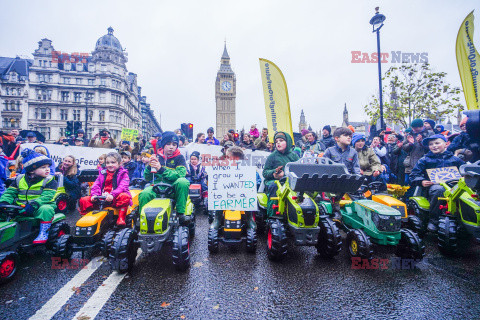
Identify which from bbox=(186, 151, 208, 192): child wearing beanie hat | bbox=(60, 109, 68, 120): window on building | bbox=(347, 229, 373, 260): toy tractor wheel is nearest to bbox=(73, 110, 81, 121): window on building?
bbox=(60, 109, 68, 120): window on building

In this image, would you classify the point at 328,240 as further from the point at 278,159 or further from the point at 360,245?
the point at 278,159

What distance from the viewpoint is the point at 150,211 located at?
3244 mm

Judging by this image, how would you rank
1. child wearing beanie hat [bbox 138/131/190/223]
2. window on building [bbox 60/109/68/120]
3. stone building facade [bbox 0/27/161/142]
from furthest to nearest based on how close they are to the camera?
1. window on building [bbox 60/109/68/120]
2. stone building facade [bbox 0/27/161/142]
3. child wearing beanie hat [bbox 138/131/190/223]

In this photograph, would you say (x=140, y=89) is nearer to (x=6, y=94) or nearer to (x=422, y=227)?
(x=6, y=94)

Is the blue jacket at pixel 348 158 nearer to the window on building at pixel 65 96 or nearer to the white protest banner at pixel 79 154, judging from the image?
the white protest banner at pixel 79 154

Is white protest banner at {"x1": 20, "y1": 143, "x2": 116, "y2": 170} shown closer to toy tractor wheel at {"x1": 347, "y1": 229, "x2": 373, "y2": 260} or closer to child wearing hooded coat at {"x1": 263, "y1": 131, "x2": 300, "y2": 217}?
child wearing hooded coat at {"x1": 263, "y1": 131, "x2": 300, "y2": 217}

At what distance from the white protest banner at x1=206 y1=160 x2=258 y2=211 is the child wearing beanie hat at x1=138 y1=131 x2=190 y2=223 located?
0.47m

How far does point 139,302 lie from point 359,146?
500 cm

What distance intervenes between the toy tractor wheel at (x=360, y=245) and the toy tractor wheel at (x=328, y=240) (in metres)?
0.19

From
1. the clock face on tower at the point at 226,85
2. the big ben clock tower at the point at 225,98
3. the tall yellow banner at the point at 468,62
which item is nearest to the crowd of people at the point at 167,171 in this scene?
the tall yellow banner at the point at 468,62

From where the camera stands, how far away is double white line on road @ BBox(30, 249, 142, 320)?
2334 mm

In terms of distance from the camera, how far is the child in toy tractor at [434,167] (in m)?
4.14

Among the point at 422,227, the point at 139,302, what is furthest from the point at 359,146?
the point at 139,302

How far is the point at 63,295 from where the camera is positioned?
8.73ft
